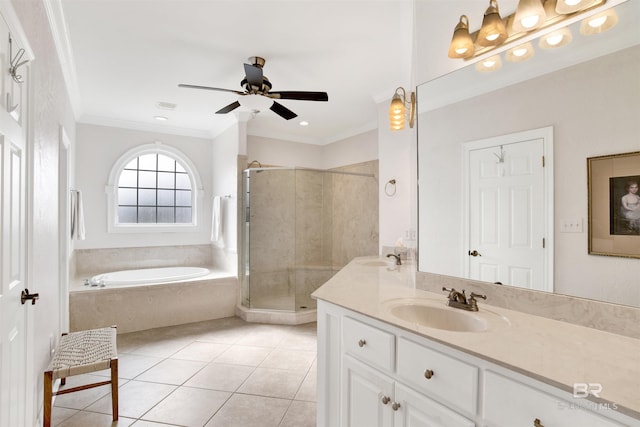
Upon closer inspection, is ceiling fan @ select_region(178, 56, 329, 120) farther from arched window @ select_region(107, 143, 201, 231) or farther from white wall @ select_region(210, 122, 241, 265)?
arched window @ select_region(107, 143, 201, 231)

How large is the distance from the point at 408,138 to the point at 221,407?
9.04 ft

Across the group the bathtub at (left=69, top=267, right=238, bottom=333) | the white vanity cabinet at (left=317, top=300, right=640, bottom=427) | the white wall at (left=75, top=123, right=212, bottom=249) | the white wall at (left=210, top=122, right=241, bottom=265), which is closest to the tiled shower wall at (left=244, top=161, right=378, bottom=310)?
the white wall at (left=210, top=122, right=241, bottom=265)

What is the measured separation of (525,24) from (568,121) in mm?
429

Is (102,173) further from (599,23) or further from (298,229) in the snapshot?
(599,23)

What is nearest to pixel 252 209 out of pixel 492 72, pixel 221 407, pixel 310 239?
pixel 310 239

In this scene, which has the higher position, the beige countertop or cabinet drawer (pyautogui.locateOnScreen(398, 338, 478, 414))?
the beige countertop

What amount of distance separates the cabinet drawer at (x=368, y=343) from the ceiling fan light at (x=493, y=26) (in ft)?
4.33

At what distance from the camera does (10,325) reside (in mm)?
1213

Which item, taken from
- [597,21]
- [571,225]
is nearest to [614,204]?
[571,225]

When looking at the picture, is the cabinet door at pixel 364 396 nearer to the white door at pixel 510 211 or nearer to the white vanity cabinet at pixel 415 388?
the white vanity cabinet at pixel 415 388

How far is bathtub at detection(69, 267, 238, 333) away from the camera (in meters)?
3.30

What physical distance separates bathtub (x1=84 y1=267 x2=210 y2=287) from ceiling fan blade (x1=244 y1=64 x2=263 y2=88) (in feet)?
8.58

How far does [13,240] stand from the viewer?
1.26m

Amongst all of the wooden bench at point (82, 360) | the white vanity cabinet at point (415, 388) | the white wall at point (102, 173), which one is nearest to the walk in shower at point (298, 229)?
the white wall at point (102, 173)
